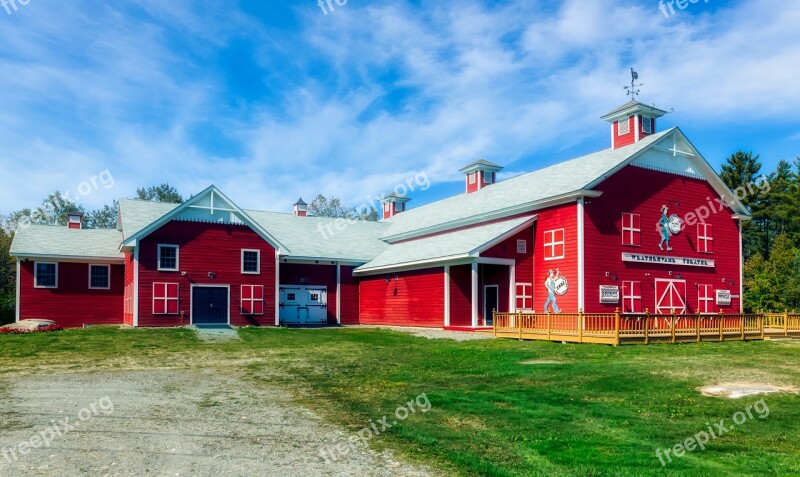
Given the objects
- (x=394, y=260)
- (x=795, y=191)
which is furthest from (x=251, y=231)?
(x=795, y=191)

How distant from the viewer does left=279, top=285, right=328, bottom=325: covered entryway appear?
36312mm

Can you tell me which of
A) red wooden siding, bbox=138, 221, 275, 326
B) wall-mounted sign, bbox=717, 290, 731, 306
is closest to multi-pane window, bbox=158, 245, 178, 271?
red wooden siding, bbox=138, 221, 275, 326

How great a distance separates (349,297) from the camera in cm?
3866

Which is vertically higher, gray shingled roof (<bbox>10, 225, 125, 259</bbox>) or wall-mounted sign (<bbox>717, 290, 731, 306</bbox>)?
gray shingled roof (<bbox>10, 225, 125, 259</bbox>)

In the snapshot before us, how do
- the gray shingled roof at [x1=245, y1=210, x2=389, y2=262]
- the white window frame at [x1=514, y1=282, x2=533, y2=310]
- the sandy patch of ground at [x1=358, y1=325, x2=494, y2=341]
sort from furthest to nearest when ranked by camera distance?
the gray shingled roof at [x1=245, y1=210, x2=389, y2=262] → the white window frame at [x1=514, y1=282, x2=533, y2=310] → the sandy patch of ground at [x1=358, y1=325, x2=494, y2=341]

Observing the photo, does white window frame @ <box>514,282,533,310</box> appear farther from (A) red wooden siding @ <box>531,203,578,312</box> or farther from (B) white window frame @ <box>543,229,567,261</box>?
(B) white window frame @ <box>543,229,567,261</box>

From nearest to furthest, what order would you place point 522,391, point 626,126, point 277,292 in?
point 522,391 < point 626,126 < point 277,292

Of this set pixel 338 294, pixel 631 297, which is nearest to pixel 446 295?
pixel 631 297

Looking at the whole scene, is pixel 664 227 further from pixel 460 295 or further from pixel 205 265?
pixel 205 265

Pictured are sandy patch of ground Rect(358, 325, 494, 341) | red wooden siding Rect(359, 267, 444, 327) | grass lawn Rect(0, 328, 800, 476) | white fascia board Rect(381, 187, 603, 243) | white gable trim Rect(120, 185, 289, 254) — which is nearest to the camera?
grass lawn Rect(0, 328, 800, 476)

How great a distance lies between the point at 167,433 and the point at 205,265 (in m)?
23.8

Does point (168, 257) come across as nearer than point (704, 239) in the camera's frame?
Yes

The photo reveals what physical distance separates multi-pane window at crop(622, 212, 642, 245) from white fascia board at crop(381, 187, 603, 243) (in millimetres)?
2332

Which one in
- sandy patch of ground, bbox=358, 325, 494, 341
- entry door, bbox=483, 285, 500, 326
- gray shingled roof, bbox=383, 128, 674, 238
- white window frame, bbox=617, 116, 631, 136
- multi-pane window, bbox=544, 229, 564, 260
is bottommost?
sandy patch of ground, bbox=358, 325, 494, 341
